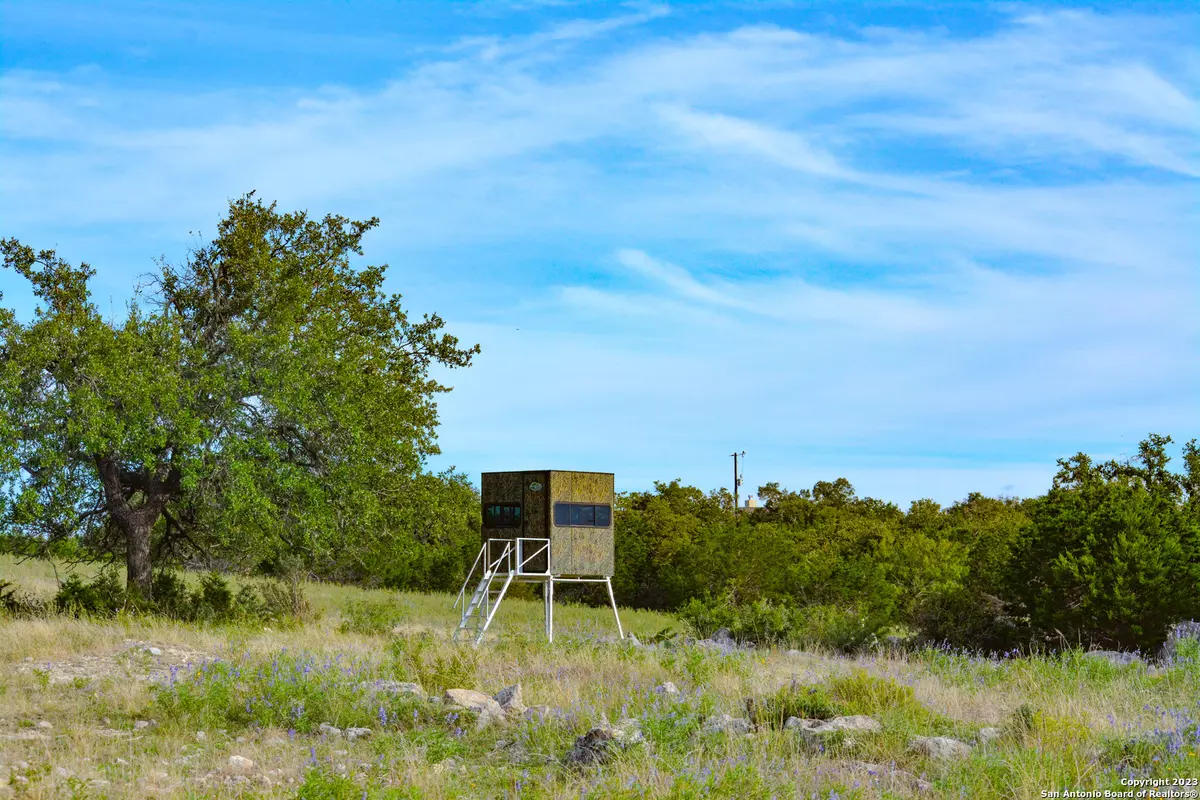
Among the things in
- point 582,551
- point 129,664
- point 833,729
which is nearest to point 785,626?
point 582,551

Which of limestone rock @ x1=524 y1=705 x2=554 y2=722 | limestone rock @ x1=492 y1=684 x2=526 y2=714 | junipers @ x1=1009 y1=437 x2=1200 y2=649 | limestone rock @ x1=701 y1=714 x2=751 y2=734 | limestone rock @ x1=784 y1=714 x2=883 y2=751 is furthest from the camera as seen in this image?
junipers @ x1=1009 y1=437 x2=1200 y2=649

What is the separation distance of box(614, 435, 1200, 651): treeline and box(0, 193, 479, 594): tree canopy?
25.4 feet

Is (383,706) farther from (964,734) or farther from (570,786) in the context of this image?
(964,734)

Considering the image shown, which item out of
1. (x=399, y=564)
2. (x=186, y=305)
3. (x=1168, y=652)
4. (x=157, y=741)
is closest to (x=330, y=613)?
(x=186, y=305)

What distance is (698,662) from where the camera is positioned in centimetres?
1278

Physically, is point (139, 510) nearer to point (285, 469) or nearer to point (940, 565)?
point (285, 469)

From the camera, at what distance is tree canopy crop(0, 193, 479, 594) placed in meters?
19.6

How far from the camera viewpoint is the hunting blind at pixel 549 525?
2169cm

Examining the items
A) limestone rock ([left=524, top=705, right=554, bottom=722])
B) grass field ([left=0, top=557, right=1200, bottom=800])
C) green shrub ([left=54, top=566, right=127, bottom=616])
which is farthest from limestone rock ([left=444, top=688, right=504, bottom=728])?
green shrub ([left=54, top=566, right=127, bottom=616])

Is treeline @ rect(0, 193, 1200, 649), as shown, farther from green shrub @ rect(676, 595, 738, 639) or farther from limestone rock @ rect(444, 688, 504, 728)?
limestone rock @ rect(444, 688, 504, 728)

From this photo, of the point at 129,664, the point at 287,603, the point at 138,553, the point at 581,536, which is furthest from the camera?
the point at 287,603

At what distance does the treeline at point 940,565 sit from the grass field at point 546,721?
16.8 feet

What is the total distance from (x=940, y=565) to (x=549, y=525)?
13.2m

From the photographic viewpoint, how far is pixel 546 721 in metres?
10.1
